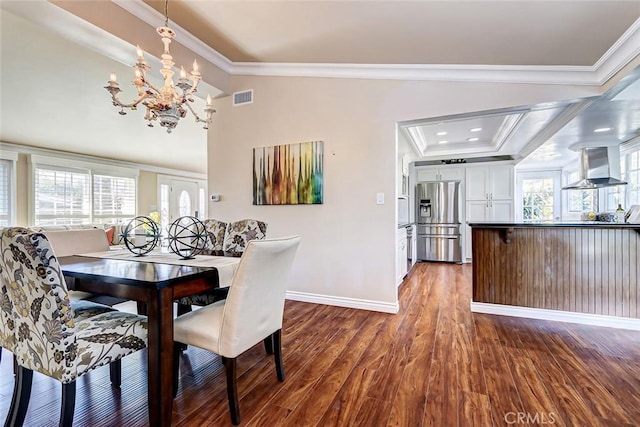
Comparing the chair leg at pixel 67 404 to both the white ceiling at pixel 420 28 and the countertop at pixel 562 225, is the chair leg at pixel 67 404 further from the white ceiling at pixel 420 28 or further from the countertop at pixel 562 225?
the countertop at pixel 562 225

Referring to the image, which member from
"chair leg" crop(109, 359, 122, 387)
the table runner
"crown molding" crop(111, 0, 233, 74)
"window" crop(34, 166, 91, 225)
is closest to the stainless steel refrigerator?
"crown molding" crop(111, 0, 233, 74)

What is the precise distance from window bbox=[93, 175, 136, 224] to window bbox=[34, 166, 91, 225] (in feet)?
0.59

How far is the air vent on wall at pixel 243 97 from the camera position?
380cm

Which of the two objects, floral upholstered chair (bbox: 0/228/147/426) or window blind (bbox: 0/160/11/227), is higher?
window blind (bbox: 0/160/11/227)

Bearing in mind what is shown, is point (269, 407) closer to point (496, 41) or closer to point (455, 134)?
point (496, 41)

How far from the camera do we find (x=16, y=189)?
520cm

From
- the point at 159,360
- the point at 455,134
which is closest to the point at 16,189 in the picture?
the point at 159,360

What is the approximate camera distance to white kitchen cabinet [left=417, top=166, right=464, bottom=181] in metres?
6.52

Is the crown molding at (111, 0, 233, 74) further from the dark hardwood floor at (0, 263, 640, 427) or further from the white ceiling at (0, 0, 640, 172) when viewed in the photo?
the dark hardwood floor at (0, 263, 640, 427)

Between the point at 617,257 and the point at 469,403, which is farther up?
the point at 617,257

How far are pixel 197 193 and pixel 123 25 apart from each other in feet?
24.0

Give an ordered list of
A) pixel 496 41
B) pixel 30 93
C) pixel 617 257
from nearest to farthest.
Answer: pixel 496 41 < pixel 617 257 < pixel 30 93

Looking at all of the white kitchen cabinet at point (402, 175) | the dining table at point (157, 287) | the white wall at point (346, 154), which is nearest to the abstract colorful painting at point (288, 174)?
the white wall at point (346, 154)

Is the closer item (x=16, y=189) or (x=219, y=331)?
(x=219, y=331)
